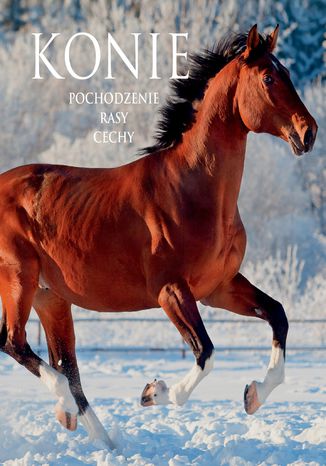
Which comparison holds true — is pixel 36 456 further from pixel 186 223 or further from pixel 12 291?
pixel 186 223

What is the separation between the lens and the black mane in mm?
5660

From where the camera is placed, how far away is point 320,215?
25578mm

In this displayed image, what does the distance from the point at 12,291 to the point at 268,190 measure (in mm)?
16882

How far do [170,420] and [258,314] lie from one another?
192 centimetres

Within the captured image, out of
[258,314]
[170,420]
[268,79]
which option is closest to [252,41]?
[268,79]

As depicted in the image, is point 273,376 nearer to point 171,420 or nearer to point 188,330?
point 188,330

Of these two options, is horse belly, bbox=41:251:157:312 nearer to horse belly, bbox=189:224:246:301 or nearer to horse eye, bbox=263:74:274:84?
horse belly, bbox=189:224:246:301

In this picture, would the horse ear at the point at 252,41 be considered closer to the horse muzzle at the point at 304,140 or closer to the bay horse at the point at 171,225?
the bay horse at the point at 171,225

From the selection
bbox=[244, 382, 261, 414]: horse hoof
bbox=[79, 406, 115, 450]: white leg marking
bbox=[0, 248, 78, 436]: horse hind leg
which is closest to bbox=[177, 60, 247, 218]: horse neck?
bbox=[244, 382, 261, 414]: horse hoof

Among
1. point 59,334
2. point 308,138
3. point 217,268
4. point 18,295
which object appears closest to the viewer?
point 308,138

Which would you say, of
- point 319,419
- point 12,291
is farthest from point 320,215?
point 12,291

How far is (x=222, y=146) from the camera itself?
5.41 metres

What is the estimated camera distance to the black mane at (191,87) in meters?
5.66

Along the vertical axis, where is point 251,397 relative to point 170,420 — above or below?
above
